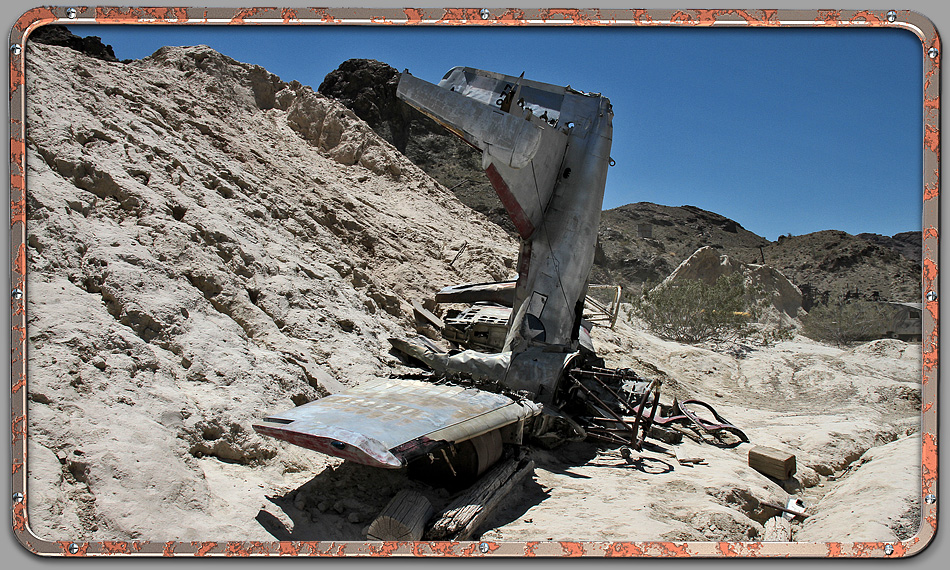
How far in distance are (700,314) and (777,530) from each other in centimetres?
1530

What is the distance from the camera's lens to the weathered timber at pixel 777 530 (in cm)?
415

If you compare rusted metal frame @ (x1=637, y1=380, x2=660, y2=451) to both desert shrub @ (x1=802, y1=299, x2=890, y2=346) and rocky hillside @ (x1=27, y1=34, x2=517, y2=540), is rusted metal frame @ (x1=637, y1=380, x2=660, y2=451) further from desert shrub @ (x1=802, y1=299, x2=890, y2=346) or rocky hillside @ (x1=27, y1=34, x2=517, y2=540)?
desert shrub @ (x1=802, y1=299, x2=890, y2=346)

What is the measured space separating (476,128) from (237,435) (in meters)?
4.59

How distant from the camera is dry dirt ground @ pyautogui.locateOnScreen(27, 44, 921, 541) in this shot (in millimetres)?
3664

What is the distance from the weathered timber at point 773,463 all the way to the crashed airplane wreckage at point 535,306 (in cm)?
113

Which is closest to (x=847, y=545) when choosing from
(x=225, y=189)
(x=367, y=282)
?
(x=367, y=282)

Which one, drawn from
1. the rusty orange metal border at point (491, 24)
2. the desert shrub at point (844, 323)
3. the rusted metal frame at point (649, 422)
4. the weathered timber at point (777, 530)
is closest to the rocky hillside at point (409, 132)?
the desert shrub at point (844, 323)

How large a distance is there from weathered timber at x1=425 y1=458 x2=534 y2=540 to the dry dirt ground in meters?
0.17

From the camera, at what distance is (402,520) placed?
3783 mm

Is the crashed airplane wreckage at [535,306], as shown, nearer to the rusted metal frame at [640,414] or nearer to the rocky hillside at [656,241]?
the rusted metal frame at [640,414]

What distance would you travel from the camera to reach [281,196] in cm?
1049

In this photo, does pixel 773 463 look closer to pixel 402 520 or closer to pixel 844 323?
pixel 402 520

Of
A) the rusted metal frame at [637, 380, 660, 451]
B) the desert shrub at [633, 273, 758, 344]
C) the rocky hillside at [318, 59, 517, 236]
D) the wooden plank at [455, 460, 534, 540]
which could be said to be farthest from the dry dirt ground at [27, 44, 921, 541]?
the rocky hillside at [318, 59, 517, 236]

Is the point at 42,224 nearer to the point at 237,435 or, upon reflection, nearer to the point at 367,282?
the point at 237,435
